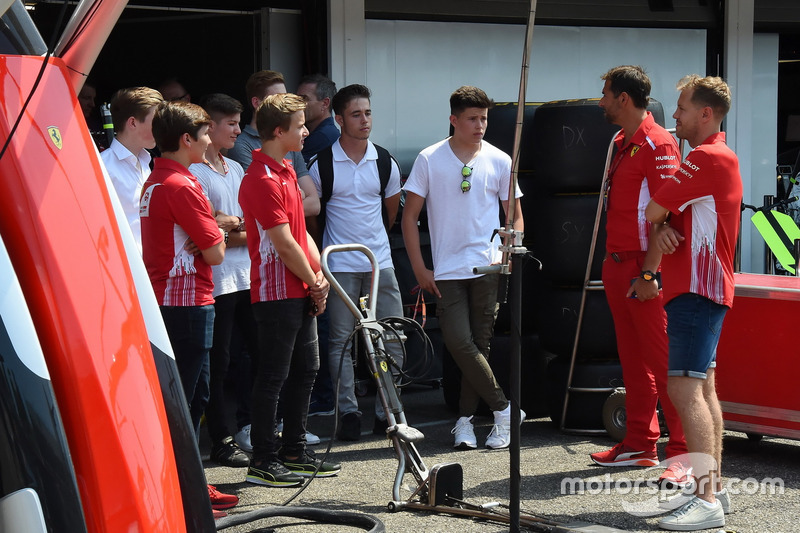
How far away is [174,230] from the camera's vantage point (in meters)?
4.52

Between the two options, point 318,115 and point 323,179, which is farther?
point 318,115

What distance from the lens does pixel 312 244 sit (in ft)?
17.0

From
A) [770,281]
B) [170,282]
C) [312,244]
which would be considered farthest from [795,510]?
[170,282]

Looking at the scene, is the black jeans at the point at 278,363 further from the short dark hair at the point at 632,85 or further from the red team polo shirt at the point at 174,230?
the short dark hair at the point at 632,85

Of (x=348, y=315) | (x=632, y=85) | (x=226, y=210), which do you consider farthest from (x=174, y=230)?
(x=632, y=85)

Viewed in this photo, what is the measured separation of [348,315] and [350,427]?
0.63m

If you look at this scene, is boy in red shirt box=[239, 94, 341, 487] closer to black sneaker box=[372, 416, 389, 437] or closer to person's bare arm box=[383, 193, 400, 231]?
black sneaker box=[372, 416, 389, 437]

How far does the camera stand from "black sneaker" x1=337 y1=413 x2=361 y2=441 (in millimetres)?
5879

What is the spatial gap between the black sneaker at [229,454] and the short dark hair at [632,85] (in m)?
2.60

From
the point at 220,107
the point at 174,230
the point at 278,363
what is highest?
the point at 220,107

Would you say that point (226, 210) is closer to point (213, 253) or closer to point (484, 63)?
point (213, 253)

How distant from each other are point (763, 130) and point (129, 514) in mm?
9721

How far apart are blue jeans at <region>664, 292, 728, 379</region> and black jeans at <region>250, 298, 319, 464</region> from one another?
168cm

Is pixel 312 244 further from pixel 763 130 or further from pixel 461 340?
pixel 763 130
